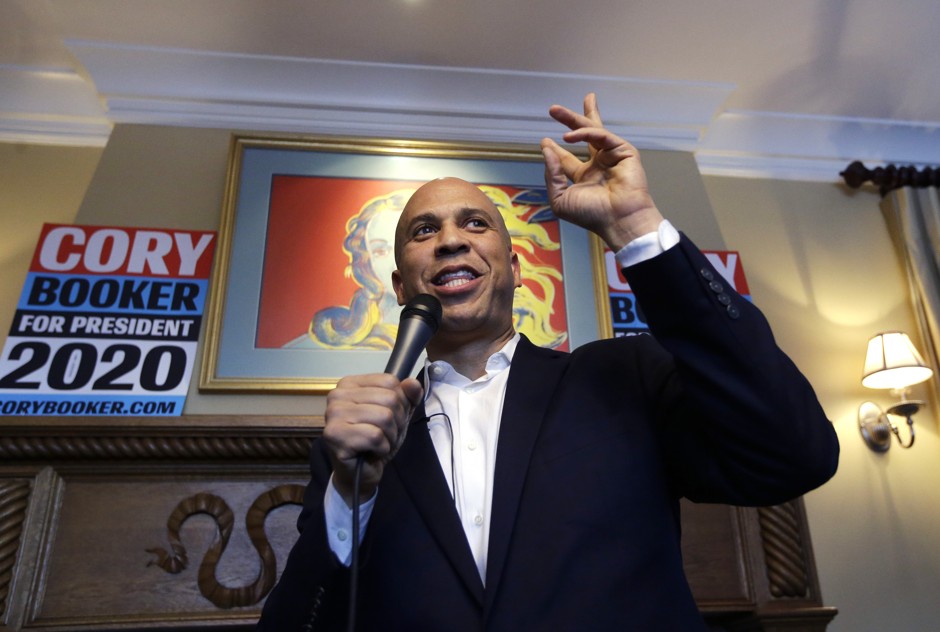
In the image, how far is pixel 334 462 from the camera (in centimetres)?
87

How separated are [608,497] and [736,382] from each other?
228 millimetres

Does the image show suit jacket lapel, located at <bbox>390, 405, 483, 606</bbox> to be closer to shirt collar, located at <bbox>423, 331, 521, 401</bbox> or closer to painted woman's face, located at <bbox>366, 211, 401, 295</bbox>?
shirt collar, located at <bbox>423, 331, 521, 401</bbox>

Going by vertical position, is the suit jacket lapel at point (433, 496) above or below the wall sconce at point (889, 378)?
below

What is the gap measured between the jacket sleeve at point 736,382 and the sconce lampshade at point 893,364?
81.0 inches

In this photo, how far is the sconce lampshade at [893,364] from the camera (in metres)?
2.66

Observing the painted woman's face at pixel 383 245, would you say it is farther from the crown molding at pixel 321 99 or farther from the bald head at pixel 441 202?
the bald head at pixel 441 202

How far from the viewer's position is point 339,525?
91 centimetres

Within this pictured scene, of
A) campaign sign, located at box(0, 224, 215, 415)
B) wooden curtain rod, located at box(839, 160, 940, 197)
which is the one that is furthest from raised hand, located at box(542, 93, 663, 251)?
wooden curtain rod, located at box(839, 160, 940, 197)

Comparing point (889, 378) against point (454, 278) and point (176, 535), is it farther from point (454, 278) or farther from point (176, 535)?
point (176, 535)

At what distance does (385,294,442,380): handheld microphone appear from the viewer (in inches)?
33.9

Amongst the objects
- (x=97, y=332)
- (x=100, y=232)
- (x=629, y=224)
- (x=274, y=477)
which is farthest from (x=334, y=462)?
(x=100, y=232)

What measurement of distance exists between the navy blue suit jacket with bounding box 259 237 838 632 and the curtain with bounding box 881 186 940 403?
2.41 m

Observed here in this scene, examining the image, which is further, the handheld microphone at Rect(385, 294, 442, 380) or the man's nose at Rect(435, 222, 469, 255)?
the man's nose at Rect(435, 222, 469, 255)

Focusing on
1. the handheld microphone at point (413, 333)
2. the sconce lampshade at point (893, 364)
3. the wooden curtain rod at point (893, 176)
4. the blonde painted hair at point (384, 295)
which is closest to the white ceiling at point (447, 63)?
the wooden curtain rod at point (893, 176)
